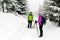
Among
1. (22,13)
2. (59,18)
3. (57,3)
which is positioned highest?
(57,3)

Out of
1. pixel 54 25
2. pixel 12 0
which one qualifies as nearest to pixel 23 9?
pixel 12 0

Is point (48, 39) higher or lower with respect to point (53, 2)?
lower

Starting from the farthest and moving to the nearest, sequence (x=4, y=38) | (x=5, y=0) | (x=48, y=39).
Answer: (x=5, y=0), (x=48, y=39), (x=4, y=38)

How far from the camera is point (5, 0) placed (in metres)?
30.1

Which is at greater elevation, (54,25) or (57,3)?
(57,3)

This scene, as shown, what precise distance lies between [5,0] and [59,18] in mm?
14069

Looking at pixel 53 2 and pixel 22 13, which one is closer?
pixel 53 2

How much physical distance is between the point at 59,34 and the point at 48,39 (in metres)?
1.57

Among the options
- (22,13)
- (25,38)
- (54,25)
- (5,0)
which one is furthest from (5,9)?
(25,38)

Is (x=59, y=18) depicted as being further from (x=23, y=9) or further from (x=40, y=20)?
(x=23, y=9)

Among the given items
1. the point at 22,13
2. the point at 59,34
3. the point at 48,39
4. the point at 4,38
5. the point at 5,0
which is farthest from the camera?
Answer: the point at 22,13

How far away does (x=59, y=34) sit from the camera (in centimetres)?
1559

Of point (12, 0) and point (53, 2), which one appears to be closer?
point (53, 2)

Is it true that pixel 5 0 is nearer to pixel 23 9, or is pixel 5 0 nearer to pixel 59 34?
pixel 23 9
